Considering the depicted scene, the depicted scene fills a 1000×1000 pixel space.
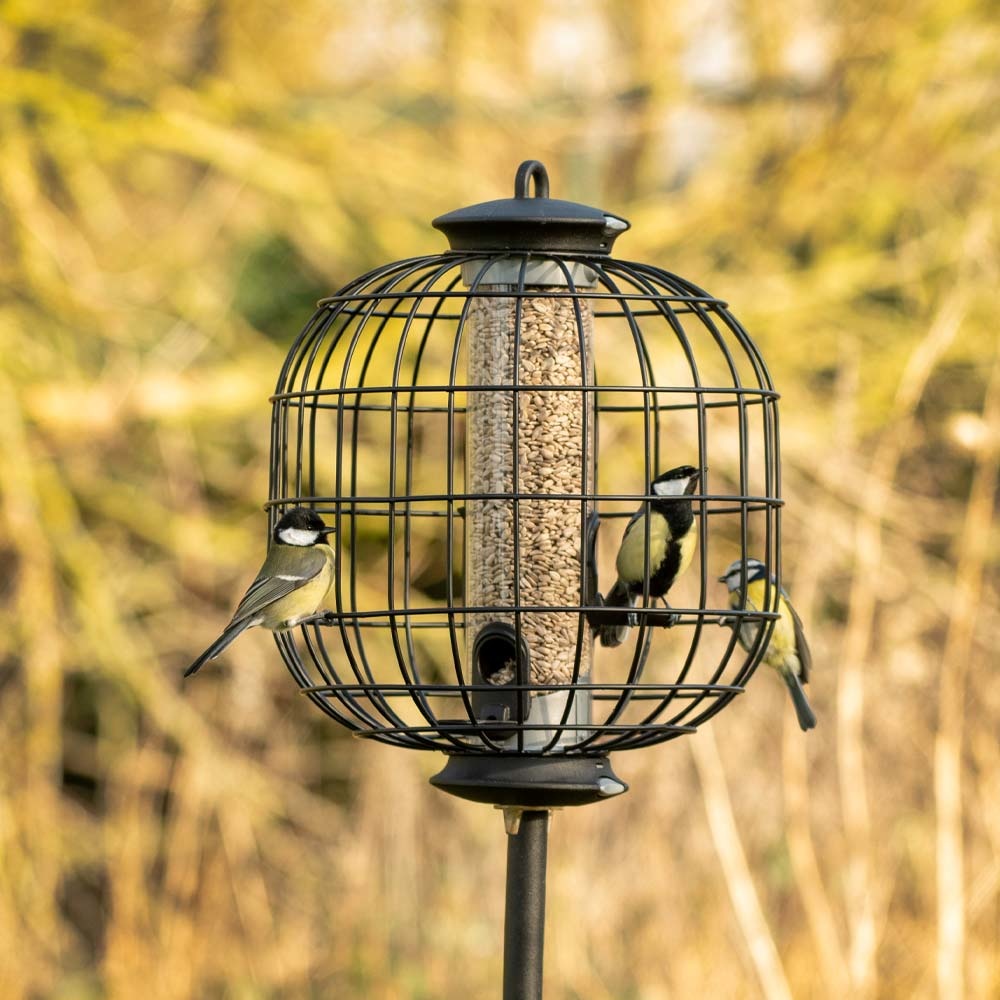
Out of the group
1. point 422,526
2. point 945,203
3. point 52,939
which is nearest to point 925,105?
point 945,203

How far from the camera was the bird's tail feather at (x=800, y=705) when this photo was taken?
194 inches

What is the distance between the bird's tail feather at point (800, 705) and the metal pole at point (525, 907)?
118 centimetres

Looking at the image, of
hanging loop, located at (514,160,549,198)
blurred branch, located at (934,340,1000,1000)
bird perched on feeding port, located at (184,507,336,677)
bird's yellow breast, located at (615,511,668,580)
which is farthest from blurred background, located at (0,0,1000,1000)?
hanging loop, located at (514,160,549,198)

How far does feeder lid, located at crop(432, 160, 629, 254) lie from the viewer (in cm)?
407

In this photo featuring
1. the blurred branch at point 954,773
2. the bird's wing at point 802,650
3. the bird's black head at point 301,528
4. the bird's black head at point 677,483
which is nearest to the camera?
the bird's black head at point 677,483

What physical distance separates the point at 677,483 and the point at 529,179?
2.93 feet

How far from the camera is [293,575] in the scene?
181 inches

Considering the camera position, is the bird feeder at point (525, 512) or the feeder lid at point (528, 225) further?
the feeder lid at point (528, 225)

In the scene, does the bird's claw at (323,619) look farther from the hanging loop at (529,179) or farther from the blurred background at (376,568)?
the blurred background at (376,568)

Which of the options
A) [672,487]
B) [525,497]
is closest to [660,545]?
[672,487]

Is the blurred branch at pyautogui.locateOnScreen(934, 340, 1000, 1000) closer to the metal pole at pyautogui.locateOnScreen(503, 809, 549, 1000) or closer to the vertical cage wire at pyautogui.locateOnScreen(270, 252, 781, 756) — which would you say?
the vertical cage wire at pyautogui.locateOnScreen(270, 252, 781, 756)

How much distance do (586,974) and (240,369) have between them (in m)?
3.99

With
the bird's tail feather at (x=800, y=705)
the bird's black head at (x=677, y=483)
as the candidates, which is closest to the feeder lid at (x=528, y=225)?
the bird's black head at (x=677, y=483)

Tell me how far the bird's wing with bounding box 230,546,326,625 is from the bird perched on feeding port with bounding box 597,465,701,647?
84 centimetres
